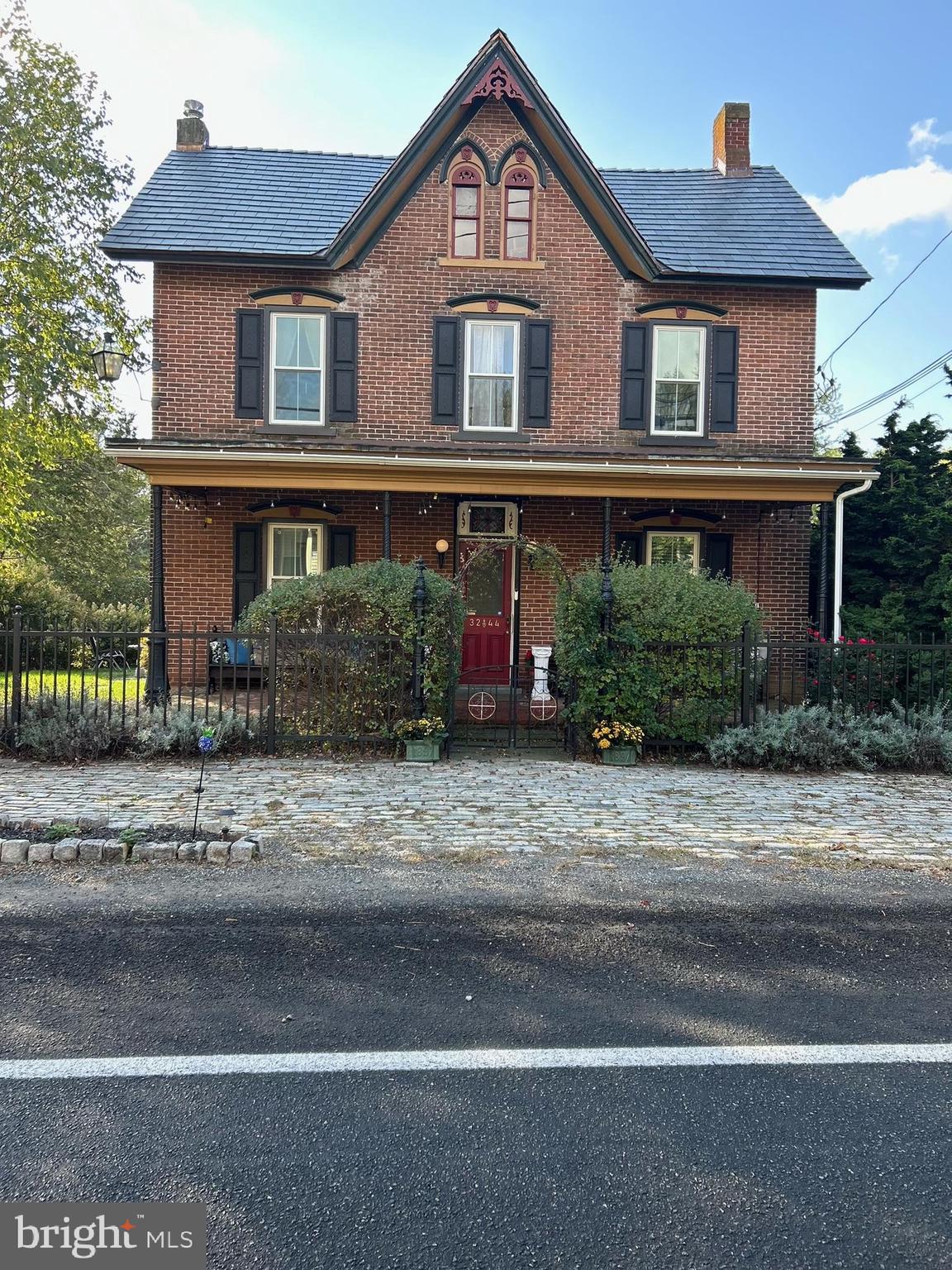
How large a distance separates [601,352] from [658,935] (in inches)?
477

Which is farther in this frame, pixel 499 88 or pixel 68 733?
pixel 499 88

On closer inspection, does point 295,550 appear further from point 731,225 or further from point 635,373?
point 731,225

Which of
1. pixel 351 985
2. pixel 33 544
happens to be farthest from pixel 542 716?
pixel 33 544

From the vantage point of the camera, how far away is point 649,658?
29.9ft

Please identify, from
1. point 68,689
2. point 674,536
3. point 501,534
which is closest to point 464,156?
point 501,534

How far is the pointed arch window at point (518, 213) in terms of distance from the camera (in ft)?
46.2

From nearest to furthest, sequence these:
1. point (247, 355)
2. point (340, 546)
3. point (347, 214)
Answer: point (247, 355) → point (340, 546) → point (347, 214)

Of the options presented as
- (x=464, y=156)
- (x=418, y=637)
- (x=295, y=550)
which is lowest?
(x=418, y=637)

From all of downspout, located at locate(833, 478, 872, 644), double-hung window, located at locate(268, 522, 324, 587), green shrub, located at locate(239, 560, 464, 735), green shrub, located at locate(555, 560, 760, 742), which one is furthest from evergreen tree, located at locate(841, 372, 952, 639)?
double-hung window, located at locate(268, 522, 324, 587)

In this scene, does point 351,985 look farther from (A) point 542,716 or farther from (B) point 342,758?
(A) point 542,716

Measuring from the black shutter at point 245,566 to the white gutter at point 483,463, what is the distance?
206 cm

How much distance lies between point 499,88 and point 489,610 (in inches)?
350

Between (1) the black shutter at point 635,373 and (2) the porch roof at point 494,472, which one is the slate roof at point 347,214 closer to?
(1) the black shutter at point 635,373

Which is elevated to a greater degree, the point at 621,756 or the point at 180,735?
the point at 180,735
